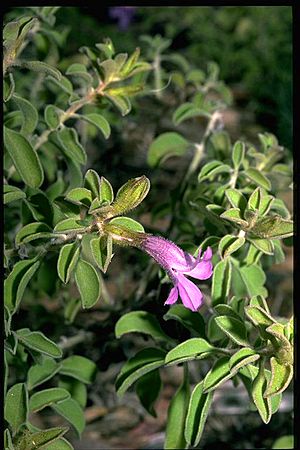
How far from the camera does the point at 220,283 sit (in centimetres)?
115

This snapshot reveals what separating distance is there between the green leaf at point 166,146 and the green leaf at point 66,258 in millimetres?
513

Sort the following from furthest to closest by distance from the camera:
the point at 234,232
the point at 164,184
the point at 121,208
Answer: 1. the point at 164,184
2. the point at 234,232
3. the point at 121,208

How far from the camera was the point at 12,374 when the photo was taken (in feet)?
5.18

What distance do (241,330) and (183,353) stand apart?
8 centimetres

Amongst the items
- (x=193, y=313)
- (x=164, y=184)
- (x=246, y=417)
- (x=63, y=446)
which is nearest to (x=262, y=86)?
(x=164, y=184)

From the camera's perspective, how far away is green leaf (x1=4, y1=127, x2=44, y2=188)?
45.4 inches

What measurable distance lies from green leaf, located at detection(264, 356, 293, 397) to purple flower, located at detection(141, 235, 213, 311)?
5.0 inches

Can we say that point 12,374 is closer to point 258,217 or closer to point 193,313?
point 193,313

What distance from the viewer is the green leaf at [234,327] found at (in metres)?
1.02

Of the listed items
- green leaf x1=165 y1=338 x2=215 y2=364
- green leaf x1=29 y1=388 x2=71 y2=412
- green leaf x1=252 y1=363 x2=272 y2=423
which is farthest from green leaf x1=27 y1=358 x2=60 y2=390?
green leaf x1=252 y1=363 x2=272 y2=423

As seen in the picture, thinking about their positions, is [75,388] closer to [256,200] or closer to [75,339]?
[75,339]

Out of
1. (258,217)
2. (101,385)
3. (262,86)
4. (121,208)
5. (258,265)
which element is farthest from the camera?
(262,86)

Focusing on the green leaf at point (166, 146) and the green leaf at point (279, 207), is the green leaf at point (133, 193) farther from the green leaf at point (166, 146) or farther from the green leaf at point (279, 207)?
the green leaf at point (166, 146)

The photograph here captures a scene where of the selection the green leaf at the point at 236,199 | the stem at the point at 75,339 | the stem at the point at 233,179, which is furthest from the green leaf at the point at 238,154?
the stem at the point at 75,339
